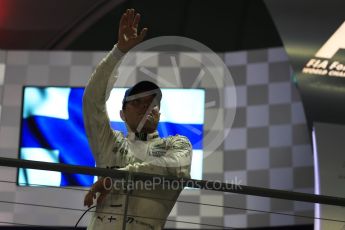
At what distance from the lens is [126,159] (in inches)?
115

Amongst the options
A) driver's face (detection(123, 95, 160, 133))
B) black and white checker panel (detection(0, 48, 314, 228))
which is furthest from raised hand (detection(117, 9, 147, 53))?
black and white checker panel (detection(0, 48, 314, 228))

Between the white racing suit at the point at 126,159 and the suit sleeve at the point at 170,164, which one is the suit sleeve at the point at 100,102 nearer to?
the white racing suit at the point at 126,159

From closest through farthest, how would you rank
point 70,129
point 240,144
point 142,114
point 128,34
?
point 128,34
point 142,114
point 240,144
point 70,129

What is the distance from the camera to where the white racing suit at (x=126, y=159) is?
281 centimetres

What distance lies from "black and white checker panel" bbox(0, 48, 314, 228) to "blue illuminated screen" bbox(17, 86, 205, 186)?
9 cm

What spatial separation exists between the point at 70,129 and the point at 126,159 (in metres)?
3.91

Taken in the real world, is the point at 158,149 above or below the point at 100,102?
below

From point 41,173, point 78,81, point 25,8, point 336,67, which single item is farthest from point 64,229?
point 336,67

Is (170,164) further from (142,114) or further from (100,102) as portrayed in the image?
(100,102)

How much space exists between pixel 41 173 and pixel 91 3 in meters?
1.62

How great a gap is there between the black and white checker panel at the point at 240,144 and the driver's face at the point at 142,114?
3.61 metres

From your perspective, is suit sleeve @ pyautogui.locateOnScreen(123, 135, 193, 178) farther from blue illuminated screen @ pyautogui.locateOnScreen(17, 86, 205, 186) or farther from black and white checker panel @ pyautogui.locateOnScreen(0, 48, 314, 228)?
blue illuminated screen @ pyautogui.locateOnScreen(17, 86, 205, 186)

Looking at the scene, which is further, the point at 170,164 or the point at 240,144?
the point at 240,144

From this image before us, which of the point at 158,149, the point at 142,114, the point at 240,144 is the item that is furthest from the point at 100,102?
the point at 240,144
